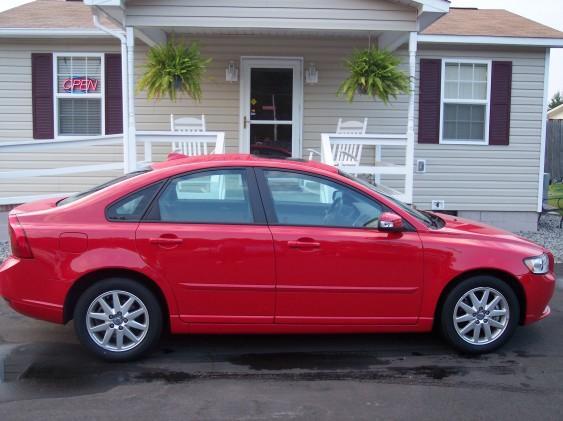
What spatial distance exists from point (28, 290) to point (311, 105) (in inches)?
278

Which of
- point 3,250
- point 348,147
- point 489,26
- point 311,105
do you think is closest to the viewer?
point 3,250

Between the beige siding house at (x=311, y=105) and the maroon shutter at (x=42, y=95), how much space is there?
→ 17 mm

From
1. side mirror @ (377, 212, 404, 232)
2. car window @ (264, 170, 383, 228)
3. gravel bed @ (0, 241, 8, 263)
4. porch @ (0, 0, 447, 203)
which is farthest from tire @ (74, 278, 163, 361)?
porch @ (0, 0, 447, 203)

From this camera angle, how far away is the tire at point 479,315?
528 centimetres

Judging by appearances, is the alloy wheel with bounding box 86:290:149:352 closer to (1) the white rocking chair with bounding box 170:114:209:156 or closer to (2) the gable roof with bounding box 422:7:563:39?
(1) the white rocking chair with bounding box 170:114:209:156

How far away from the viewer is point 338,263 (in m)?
5.13

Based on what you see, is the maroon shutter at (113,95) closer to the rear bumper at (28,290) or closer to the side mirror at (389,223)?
the rear bumper at (28,290)

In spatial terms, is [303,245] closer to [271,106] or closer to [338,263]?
[338,263]

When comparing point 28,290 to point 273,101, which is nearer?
point 28,290

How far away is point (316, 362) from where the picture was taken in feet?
17.1

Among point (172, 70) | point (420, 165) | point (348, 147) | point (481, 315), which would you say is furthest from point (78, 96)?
point (481, 315)

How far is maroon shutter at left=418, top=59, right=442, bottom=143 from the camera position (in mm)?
11320

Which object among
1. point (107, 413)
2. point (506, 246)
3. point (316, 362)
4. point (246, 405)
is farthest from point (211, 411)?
point (506, 246)

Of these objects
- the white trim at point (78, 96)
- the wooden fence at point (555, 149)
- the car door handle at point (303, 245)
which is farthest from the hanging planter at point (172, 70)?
the wooden fence at point (555, 149)
